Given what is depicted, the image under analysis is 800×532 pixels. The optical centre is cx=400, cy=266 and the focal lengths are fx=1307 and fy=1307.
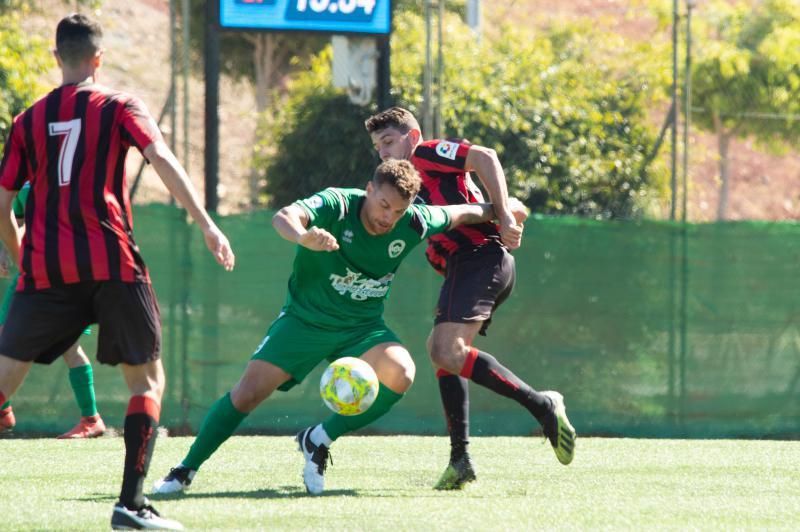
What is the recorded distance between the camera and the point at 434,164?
21.4 feet

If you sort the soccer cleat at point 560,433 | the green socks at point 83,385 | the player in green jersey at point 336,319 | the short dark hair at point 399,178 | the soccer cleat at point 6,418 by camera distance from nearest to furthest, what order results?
the short dark hair at point 399,178 < the player in green jersey at point 336,319 < the soccer cleat at point 560,433 < the soccer cleat at point 6,418 < the green socks at point 83,385

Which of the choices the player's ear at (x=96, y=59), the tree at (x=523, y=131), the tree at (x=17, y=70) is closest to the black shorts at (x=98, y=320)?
the player's ear at (x=96, y=59)

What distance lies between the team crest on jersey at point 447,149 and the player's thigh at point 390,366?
1.05m

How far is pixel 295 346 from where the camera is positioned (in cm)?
591

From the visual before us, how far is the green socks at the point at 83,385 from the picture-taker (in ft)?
27.4

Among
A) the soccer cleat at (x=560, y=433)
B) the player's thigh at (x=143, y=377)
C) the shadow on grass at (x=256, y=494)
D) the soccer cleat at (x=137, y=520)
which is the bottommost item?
the shadow on grass at (x=256, y=494)

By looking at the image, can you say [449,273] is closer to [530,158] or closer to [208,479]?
[208,479]

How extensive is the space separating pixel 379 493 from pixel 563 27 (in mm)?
→ 15114

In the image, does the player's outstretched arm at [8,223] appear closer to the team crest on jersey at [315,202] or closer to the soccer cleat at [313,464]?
the team crest on jersey at [315,202]

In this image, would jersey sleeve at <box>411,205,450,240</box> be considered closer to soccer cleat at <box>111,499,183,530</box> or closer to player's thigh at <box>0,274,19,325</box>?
soccer cleat at <box>111,499,183,530</box>

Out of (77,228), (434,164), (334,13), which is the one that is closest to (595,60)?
(334,13)

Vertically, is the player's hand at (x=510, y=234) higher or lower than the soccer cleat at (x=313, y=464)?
higher

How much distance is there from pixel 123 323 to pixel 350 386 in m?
1.35

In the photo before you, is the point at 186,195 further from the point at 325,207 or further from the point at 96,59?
the point at 325,207
